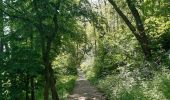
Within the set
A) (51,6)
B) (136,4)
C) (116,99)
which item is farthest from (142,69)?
(51,6)

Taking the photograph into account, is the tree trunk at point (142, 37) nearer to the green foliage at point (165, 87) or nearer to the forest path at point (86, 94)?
the forest path at point (86, 94)

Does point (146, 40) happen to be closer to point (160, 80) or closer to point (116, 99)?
point (116, 99)

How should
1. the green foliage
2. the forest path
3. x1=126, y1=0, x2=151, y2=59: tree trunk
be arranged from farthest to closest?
x1=126, y1=0, x2=151, y2=59: tree trunk, the forest path, the green foliage

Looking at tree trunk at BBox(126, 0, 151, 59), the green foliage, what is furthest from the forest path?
the green foliage

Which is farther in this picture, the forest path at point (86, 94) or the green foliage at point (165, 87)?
the forest path at point (86, 94)

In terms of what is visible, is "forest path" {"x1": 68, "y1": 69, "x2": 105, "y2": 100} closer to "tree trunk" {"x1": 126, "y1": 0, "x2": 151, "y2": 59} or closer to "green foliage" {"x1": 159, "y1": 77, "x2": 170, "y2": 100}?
"tree trunk" {"x1": 126, "y1": 0, "x2": 151, "y2": 59}

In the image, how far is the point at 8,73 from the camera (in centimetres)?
1460

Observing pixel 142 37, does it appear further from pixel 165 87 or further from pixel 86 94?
pixel 165 87

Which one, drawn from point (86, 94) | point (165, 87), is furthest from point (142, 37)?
point (165, 87)

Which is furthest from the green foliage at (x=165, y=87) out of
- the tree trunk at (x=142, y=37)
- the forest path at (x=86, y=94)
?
the tree trunk at (x=142, y=37)

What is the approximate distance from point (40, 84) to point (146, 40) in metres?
7.53

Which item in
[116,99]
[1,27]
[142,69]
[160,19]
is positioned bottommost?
[116,99]

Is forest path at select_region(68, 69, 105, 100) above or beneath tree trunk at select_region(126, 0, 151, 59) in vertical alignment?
beneath

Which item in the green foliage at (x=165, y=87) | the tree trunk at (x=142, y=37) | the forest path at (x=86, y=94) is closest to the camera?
the green foliage at (x=165, y=87)
